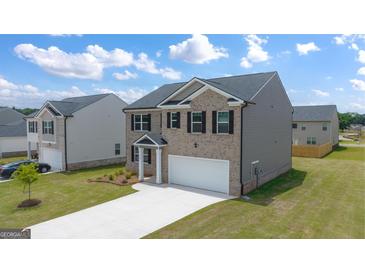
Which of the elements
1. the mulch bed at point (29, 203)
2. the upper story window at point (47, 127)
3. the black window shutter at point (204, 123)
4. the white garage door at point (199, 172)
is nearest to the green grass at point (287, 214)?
the white garage door at point (199, 172)

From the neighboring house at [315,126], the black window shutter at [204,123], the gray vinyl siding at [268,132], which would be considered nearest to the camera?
the gray vinyl siding at [268,132]

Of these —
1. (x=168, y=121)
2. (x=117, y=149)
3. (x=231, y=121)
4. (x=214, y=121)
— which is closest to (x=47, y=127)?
(x=117, y=149)

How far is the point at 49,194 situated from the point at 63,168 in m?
8.67

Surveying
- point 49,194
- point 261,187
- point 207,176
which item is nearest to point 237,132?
point 207,176

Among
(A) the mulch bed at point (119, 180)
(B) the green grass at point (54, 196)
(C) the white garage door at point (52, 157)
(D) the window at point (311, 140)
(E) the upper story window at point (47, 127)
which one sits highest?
(E) the upper story window at point (47, 127)

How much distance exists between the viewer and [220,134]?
50.7ft

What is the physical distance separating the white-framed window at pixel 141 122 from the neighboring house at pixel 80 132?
6.66 metres

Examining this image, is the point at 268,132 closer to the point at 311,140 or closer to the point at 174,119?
the point at 174,119

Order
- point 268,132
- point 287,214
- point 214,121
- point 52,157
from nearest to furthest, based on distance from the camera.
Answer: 1. point 287,214
2. point 214,121
3. point 268,132
4. point 52,157

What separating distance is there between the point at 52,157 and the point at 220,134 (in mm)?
18634

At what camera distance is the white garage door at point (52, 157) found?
24.8 metres

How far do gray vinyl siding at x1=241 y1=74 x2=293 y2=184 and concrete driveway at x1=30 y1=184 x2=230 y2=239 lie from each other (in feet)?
12.0

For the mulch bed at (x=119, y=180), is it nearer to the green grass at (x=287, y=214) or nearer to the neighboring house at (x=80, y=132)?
the neighboring house at (x=80, y=132)

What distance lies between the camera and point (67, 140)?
79.4 feet
